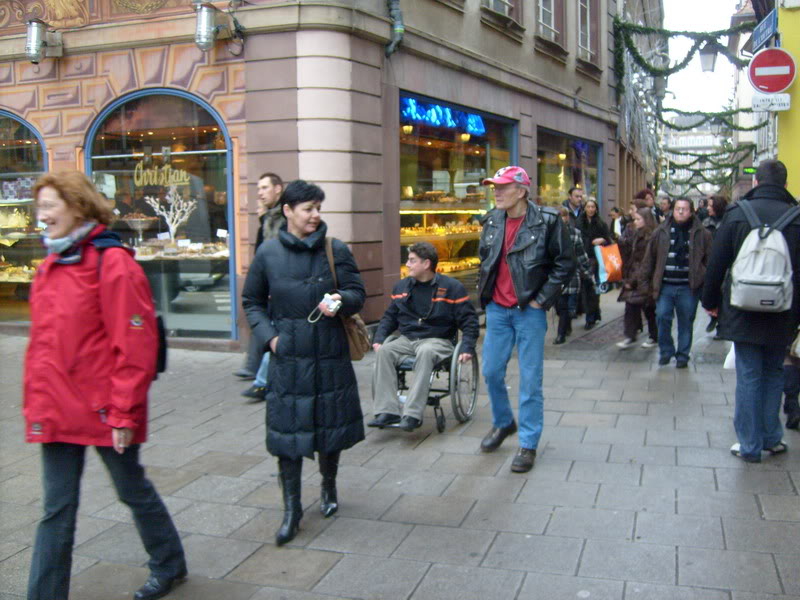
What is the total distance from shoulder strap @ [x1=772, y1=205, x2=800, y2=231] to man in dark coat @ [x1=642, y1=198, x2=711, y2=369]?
11.4ft

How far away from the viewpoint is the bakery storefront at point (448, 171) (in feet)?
39.0

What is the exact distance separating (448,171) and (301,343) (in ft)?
30.3

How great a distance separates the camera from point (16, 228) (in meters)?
12.0

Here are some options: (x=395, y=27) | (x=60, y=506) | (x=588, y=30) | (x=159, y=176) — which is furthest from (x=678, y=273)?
(x=588, y=30)

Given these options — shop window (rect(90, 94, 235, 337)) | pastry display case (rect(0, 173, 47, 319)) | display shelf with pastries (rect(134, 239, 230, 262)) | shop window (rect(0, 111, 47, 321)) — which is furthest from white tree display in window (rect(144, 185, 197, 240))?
pastry display case (rect(0, 173, 47, 319))

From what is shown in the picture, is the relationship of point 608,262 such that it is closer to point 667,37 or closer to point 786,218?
point 786,218

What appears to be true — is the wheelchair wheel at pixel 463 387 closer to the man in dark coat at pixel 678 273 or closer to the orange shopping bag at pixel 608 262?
the man in dark coat at pixel 678 273

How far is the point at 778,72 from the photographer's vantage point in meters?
9.96

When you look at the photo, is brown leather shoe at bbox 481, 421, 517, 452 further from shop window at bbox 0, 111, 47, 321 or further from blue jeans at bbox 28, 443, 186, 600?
shop window at bbox 0, 111, 47, 321

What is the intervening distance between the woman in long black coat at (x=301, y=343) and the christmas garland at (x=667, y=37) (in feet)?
44.0

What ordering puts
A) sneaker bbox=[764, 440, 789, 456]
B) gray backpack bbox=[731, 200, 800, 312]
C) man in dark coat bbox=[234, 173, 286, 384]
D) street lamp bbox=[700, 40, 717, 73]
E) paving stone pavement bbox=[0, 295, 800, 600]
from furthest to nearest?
street lamp bbox=[700, 40, 717, 73] < man in dark coat bbox=[234, 173, 286, 384] < sneaker bbox=[764, 440, 789, 456] < gray backpack bbox=[731, 200, 800, 312] < paving stone pavement bbox=[0, 295, 800, 600]

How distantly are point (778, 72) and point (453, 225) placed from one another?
521 centimetres

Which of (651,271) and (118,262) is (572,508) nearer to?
(118,262)

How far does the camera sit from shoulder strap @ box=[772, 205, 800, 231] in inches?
208
